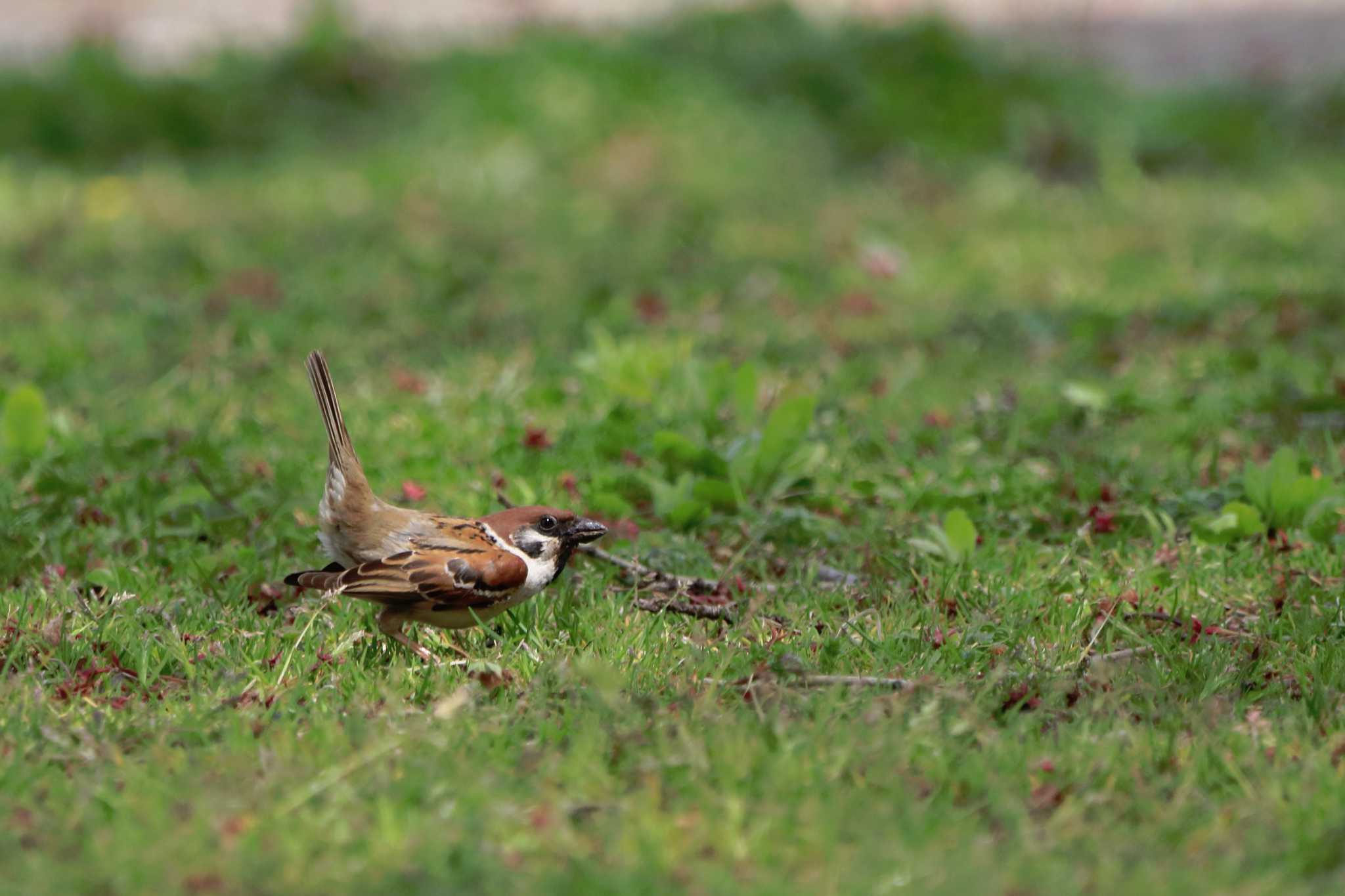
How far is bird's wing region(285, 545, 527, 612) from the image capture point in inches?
159

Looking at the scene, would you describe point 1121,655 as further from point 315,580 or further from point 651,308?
point 651,308

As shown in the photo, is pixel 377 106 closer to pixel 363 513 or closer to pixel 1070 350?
pixel 1070 350

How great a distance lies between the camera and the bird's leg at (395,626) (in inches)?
162

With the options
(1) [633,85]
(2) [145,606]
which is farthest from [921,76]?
(2) [145,606]

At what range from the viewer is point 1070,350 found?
6945 millimetres

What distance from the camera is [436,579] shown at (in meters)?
4.04

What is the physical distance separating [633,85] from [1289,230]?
3949 mm

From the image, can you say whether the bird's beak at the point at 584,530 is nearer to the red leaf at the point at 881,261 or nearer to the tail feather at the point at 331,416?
the tail feather at the point at 331,416

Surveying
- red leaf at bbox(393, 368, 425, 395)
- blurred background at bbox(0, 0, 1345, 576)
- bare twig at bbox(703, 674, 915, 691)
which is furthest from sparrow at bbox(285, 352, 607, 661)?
red leaf at bbox(393, 368, 425, 395)

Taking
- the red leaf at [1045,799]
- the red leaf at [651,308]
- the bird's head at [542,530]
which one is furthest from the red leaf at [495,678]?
→ the red leaf at [651,308]

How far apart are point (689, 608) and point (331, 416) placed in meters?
1.13

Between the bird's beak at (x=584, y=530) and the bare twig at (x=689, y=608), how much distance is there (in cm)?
21

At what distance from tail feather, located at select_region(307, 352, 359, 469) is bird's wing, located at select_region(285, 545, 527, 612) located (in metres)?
0.42

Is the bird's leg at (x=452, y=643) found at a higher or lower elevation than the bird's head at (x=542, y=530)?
lower
